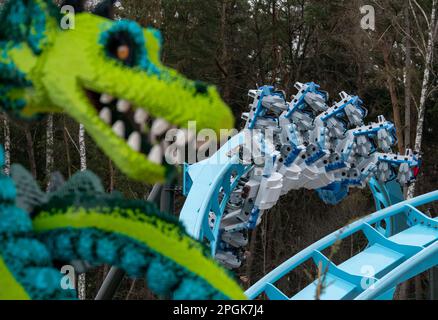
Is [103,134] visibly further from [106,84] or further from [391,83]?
[391,83]

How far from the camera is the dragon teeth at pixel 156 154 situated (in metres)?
1.82

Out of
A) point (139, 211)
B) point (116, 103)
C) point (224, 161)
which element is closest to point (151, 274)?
point (139, 211)

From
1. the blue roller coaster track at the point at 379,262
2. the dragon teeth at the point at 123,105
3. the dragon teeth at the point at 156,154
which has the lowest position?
the blue roller coaster track at the point at 379,262

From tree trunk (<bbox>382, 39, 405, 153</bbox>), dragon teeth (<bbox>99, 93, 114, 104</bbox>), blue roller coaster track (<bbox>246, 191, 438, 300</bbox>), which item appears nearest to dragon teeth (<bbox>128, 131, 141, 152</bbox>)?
dragon teeth (<bbox>99, 93, 114, 104</bbox>)

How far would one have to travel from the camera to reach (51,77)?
1.88 meters

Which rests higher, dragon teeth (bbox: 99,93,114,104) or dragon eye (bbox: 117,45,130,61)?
dragon eye (bbox: 117,45,130,61)

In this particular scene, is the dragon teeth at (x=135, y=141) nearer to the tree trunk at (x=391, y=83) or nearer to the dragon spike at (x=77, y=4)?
the dragon spike at (x=77, y=4)

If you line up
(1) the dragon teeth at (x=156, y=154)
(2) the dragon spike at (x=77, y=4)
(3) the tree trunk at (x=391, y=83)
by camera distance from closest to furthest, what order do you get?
(1) the dragon teeth at (x=156, y=154) < (2) the dragon spike at (x=77, y=4) < (3) the tree trunk at (x=391, y=83)

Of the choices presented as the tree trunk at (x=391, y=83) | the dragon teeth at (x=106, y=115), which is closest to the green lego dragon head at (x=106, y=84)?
the dragon teeth at (x=106, y=115)

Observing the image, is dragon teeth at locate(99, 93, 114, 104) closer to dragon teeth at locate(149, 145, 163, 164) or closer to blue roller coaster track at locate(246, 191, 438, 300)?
dragon teeth at locate(149, 145, 163, 164)

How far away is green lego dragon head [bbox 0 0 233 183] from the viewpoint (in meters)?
1.82

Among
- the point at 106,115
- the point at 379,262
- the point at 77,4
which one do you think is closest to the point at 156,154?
the point at 106,115

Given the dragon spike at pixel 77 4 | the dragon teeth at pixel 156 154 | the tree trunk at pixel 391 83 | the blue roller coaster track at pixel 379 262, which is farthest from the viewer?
the tree trunk at pixel 391 83

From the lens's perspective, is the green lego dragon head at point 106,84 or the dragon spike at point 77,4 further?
the dragon spike at point 77,4
